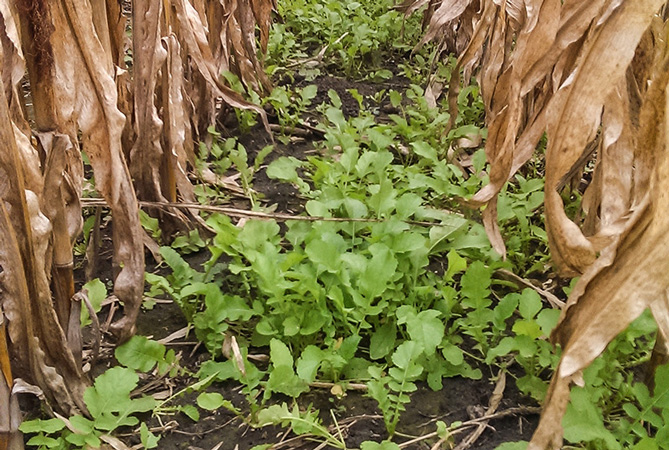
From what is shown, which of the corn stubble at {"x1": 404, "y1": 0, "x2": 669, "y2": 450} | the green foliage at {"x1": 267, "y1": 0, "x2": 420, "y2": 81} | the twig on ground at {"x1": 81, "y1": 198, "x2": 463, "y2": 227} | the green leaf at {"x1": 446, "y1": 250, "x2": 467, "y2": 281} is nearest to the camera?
the corn stubble at {"x1": 404, "y1": 0, "x2": 669, "y2": 450}

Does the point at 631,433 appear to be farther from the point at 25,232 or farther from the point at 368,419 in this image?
the point at 25,232

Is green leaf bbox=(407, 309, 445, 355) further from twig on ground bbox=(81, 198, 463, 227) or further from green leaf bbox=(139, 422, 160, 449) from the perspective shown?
green leaf bbox=(139, 422, 160, 449)

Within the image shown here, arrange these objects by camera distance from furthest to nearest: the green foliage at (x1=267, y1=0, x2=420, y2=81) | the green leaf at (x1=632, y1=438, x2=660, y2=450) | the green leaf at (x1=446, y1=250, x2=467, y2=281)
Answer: the green foliage at (x1=267, y1=0, x2=420, y2=81) → the green leaf at (x1=446, y1=250, x2=467, y2=281) → the green leaf at (x1=632, y1=438, x2=660, y2=450)

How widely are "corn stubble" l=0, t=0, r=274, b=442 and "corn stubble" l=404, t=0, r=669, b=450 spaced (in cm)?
81

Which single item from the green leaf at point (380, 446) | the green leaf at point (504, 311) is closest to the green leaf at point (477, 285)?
the green leaf at point (504, 311)

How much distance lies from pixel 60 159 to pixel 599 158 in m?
1.13

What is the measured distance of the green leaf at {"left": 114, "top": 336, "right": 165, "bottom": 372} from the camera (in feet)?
4.92

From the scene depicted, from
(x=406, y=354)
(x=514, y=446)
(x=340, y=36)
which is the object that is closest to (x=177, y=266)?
(x=406, y=354)

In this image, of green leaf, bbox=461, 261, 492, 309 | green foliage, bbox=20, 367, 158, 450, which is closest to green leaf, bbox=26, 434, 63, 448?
green foliage, bbox=20, 367, 158, 450

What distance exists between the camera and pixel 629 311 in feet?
3.24

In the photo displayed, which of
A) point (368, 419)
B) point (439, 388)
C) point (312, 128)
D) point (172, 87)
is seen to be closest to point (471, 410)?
point (439, 388)

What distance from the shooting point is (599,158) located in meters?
1.50

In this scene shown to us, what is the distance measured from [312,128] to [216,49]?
0.47 m

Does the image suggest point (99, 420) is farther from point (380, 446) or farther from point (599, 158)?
point (599, 158)
